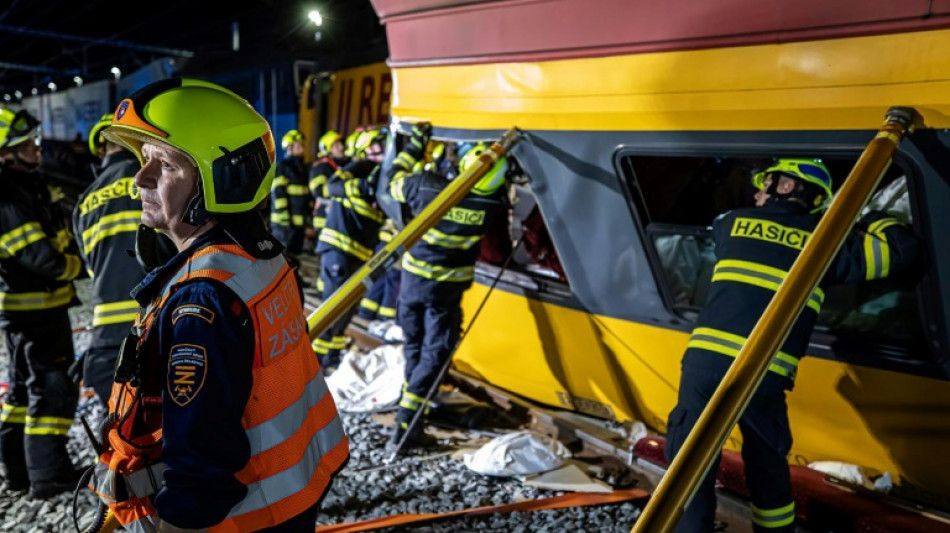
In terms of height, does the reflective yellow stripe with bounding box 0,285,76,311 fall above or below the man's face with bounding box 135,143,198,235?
below

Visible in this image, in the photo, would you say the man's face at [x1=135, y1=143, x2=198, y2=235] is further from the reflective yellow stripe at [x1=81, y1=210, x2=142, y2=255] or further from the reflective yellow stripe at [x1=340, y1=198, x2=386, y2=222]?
the reflective yellow stripe at [x1=340, y1=198, x2=386, y2=222]

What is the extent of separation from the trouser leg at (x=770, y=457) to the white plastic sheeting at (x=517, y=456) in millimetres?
1265

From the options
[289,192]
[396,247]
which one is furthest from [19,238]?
[289,192]

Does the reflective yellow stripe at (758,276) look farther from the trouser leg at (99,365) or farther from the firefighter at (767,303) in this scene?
the trouser leg at (99,365)

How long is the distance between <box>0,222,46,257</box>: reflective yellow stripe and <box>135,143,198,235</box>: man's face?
7.93 feet

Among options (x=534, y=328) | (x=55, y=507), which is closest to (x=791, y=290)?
(x=534, y=328)

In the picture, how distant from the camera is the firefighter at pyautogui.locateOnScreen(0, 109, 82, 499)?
11.9ft

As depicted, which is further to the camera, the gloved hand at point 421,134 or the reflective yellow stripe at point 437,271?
the gloved hand at point 421,134

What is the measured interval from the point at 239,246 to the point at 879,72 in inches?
101

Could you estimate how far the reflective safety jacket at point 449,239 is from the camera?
451 cm

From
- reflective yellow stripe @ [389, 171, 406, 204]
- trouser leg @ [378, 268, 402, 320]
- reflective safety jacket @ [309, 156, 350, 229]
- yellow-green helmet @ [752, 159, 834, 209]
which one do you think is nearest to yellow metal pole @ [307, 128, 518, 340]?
reflective yellow stripe @ [389, 171, 406, 204]

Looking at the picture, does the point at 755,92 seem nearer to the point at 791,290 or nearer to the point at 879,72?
the point at 879,72

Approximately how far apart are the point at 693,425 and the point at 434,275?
2132mm

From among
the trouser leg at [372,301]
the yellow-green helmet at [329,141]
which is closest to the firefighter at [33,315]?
the trouser leg at [372,301]
